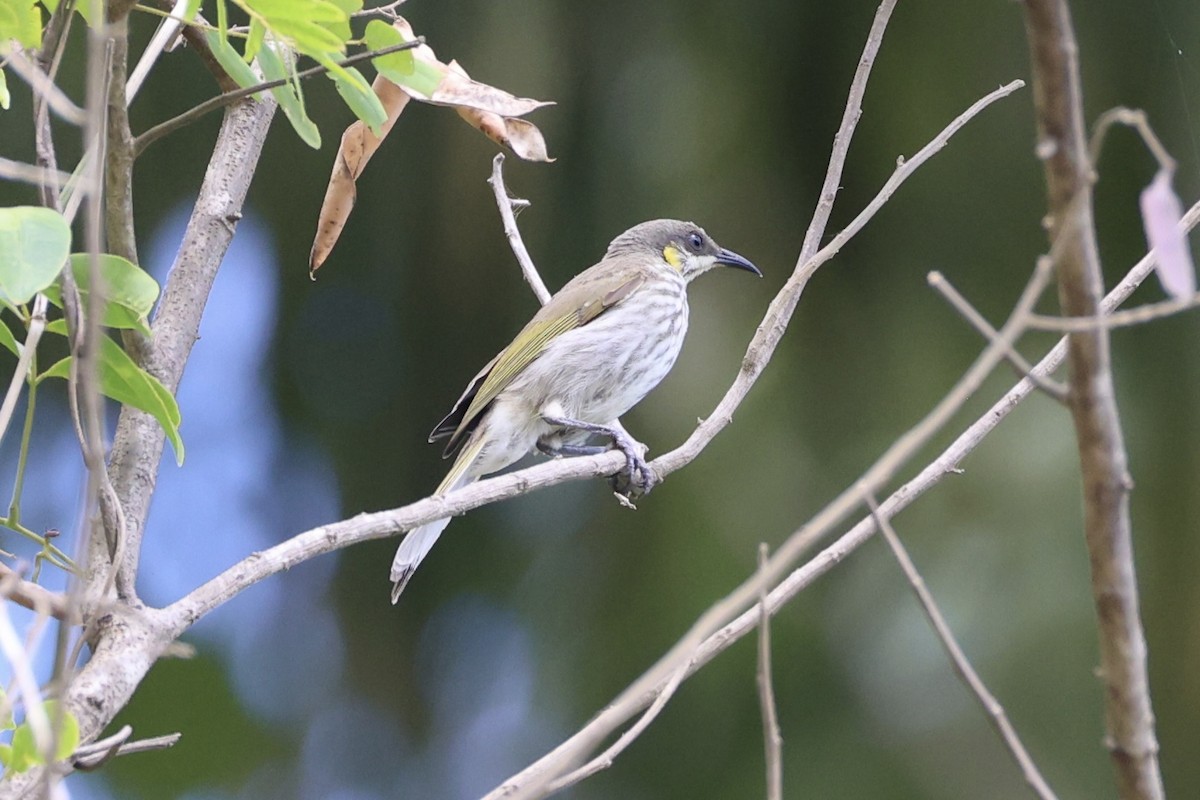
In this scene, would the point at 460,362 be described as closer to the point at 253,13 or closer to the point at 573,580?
the point at 573,580

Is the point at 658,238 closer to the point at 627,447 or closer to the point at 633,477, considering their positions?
the point at 627,447

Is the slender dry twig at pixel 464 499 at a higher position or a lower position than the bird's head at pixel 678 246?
lower

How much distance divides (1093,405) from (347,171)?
152 cm

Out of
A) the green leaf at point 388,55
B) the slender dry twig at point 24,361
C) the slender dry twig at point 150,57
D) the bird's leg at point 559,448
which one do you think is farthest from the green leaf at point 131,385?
the bird's leg at point 559,448

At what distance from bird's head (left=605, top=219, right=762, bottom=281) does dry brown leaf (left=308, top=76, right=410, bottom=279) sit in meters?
1.90

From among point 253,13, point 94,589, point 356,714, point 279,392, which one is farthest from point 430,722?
point 253,13

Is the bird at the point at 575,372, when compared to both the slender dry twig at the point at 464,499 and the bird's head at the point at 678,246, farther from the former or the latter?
the slender dry twig at the point at 464,499

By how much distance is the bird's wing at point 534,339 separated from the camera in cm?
338

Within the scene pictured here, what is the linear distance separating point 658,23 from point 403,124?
90 centimetres

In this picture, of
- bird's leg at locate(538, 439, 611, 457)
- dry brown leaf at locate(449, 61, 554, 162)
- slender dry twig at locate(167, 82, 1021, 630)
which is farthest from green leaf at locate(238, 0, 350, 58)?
bird's leg at locate(538, 439, 611, 457)

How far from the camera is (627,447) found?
3064 millimetres

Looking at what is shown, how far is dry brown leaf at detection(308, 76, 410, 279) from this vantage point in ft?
6.79

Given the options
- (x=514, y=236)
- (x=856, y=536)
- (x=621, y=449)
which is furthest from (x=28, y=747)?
(x=621, y=449)

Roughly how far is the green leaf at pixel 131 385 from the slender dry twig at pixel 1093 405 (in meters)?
0.95
